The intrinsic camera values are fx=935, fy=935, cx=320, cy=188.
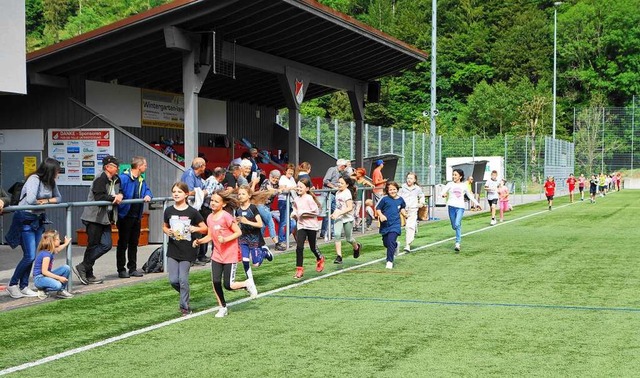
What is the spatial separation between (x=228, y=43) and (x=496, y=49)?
80.4 m

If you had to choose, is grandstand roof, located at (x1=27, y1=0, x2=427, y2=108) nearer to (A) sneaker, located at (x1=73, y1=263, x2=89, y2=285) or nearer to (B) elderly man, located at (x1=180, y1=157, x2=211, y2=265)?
(B) elderly man, located at (x1=180, y1=157, x2=211, y2=265)

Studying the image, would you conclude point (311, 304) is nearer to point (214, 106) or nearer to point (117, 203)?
point (117, 203)

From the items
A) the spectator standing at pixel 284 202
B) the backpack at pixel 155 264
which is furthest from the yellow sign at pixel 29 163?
the backpack at pixel 155 264

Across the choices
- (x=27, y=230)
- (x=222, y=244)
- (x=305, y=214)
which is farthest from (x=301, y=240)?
(x=27, y=230)

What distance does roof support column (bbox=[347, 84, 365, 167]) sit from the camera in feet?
101

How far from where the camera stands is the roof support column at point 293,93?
24766 millimetres

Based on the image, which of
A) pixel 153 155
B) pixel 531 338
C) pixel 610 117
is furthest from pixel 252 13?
pixel 610 117

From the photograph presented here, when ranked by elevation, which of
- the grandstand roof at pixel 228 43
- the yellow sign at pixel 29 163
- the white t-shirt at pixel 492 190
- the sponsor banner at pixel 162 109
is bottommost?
the white t-shirt at pixel 492 190

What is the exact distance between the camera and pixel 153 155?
1995cm

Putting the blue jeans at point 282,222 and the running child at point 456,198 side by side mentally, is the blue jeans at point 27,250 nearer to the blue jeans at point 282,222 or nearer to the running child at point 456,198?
the blue jeans at point 282,222

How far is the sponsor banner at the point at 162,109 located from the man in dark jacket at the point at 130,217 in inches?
427

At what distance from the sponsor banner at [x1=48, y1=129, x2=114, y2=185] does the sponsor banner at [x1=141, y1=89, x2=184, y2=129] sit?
164 inches

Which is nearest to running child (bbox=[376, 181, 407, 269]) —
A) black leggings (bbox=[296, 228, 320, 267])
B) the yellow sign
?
black leggings (bbox=[296, 228, 320, 267])

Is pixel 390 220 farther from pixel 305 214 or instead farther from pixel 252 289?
pixel 252 289
